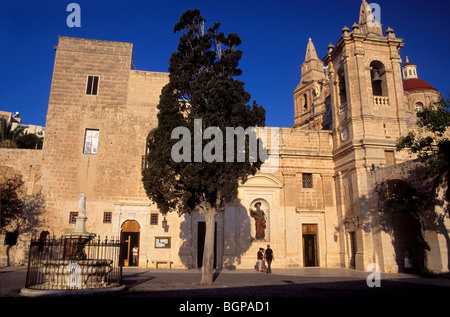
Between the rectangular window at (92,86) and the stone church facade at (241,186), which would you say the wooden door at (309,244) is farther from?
the rectangular window at (92,86)

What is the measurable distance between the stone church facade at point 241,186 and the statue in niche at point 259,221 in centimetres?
26

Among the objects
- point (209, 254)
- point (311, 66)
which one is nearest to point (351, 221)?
point (209, 254)

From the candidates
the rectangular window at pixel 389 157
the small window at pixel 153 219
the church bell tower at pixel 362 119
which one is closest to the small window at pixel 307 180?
the church bell tower at pixel 362 119

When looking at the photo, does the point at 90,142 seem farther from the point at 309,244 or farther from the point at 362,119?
the point at 362,119

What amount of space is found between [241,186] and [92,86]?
11713 millimetres

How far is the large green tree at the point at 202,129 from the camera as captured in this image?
12.9 m

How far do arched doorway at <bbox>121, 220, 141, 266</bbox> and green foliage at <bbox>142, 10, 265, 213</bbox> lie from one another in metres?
8.36

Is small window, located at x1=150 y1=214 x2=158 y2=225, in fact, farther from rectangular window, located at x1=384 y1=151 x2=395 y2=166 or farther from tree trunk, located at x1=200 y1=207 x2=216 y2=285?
rectangular window, located at x1=384 y1=151 x2=395 y2=166

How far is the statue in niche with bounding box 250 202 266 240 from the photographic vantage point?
22250 mm

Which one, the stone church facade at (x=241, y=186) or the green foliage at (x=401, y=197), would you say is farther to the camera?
the stone church facade at (x=241, y=186)

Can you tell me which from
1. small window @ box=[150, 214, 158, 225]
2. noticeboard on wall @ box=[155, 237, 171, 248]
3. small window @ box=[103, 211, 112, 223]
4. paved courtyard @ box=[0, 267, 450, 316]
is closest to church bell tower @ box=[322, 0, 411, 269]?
paved courtyard @ box=[0, 267, 450, 316]

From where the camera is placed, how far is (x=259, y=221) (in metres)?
22.4
